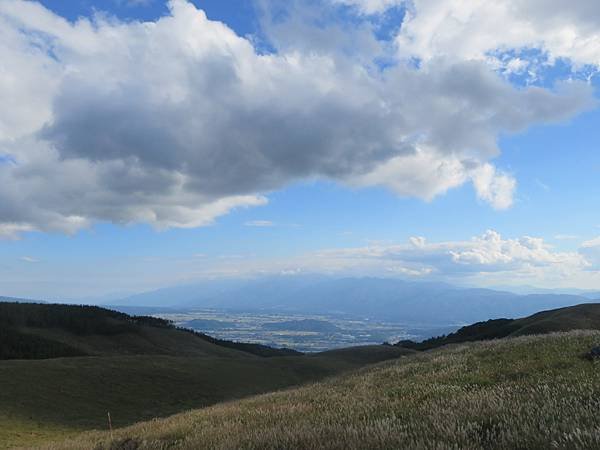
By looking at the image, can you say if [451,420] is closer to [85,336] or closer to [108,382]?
[108,382]

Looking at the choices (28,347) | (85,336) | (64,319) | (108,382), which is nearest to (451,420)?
(108,382)

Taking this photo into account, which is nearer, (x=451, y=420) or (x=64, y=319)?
(x=451, y=420)

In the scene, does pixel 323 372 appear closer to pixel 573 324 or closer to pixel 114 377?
pixel 114 377

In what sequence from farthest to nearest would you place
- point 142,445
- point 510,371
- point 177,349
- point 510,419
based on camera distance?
point 177,349 < point 510,371 < point 142,445 < point 510,419

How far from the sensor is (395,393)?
14.6 m

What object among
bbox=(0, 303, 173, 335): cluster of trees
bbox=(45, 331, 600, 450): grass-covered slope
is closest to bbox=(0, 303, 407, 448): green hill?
bbox=(0, 303, 173, 335): cluster of trees

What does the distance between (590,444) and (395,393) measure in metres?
9.54

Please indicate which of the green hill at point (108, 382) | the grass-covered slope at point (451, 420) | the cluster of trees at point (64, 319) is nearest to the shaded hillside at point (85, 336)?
the cluster of trees at point (64, 319)

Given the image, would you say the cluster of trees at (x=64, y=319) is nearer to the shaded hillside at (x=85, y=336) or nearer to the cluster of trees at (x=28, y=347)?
the shaded hillside at (x=85, y=336)

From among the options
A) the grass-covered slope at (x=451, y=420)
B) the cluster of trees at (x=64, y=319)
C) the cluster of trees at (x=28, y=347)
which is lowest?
the cluster of trees at (x=28, y=347)

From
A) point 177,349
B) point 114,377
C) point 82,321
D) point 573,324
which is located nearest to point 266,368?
point 114,377

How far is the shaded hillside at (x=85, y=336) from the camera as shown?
128 m

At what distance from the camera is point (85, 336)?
15350 centimetres

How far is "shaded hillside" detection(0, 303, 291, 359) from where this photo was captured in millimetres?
128000
